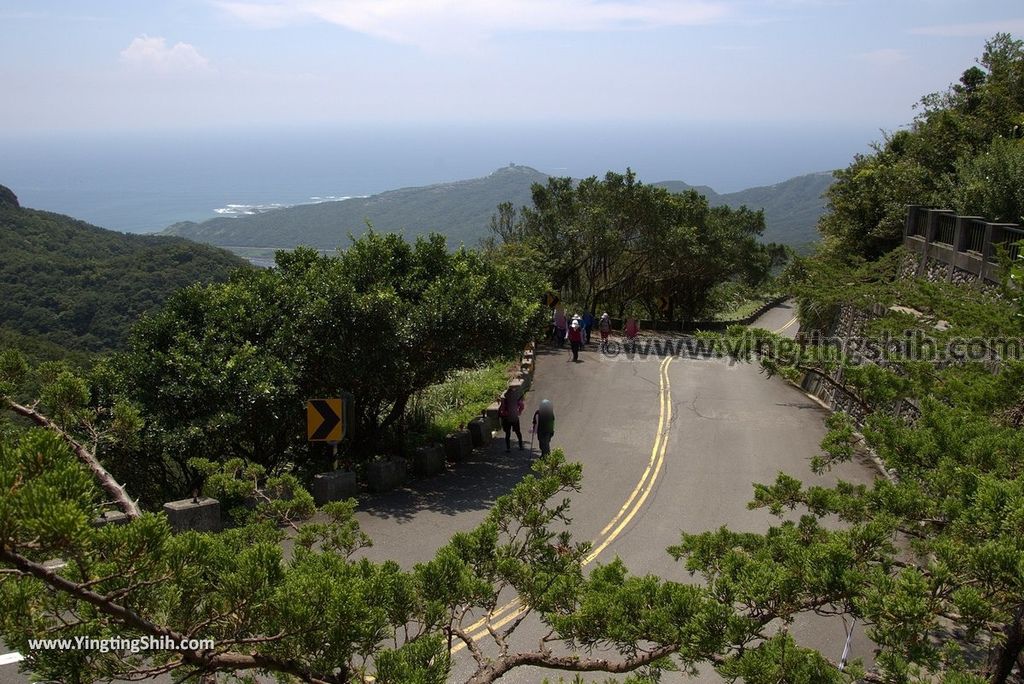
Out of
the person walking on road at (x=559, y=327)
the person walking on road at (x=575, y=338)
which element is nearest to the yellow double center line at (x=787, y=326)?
Answer: the person walking on road at (x=559, y=327)

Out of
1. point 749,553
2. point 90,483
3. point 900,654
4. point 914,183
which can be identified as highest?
point 914,183

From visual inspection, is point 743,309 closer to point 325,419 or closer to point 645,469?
point 645,469

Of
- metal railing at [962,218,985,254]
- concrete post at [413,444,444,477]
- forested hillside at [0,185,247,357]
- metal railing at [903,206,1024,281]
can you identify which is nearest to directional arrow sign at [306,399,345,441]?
concrete post at [413,444,444,477]

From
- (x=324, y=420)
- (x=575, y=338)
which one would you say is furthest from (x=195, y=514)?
(x=575, y=338)

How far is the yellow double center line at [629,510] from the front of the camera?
29.7 ft

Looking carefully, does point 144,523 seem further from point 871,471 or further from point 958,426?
point 871,471

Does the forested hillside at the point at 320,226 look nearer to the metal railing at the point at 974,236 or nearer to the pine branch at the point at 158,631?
the metal railing at the point at 974,236

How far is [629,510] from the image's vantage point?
13.6 m

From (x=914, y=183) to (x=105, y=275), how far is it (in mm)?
56995

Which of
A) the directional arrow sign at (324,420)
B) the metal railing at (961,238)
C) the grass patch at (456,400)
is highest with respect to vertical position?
the metal railing at (961,238)

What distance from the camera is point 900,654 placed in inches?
172

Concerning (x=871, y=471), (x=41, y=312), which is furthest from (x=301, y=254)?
(x=41, y=312)

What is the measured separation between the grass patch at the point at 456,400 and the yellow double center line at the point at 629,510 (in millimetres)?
3827

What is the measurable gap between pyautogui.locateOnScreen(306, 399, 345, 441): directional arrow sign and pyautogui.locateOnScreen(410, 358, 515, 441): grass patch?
11.3 ft
